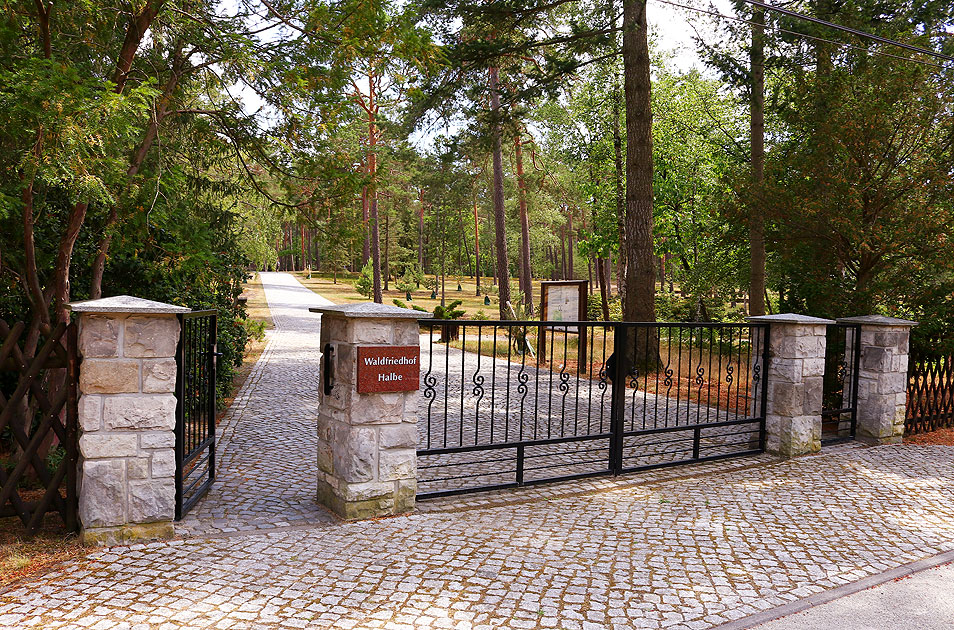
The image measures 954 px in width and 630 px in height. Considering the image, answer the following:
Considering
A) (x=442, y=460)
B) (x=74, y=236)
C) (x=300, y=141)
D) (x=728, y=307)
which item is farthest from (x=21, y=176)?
(x=728, y=307)

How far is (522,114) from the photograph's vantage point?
12188 millimetres

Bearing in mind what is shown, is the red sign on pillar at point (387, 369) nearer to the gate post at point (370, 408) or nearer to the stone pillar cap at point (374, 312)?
the gate post at point (370, 408)

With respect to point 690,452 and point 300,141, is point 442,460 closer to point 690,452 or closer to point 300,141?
point 690,452

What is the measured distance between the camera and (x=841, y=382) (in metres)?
8.39

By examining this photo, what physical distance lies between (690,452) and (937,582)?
321 centimetres

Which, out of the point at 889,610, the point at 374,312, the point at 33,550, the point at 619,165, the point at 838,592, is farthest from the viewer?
the point at 619,165

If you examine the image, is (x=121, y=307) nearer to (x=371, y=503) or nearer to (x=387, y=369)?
(x=387, y=369)

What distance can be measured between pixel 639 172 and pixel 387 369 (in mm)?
8586

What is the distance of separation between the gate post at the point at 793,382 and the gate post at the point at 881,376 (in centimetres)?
119

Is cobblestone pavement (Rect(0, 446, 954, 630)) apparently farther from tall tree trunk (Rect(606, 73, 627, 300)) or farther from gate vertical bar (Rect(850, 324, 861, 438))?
tall tree trunk (Rect(606, 73, 627, 300))

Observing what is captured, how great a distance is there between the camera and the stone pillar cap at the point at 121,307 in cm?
381

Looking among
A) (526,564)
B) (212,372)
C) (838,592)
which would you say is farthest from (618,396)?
(212,372)

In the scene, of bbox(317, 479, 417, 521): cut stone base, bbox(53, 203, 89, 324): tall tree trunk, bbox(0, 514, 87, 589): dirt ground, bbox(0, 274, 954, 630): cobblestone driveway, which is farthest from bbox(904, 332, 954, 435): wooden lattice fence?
bbox(53, 203, 89, 324): tall tree trunk

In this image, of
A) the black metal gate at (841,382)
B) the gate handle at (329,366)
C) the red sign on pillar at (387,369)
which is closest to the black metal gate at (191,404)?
the gate handle at (329,366)
